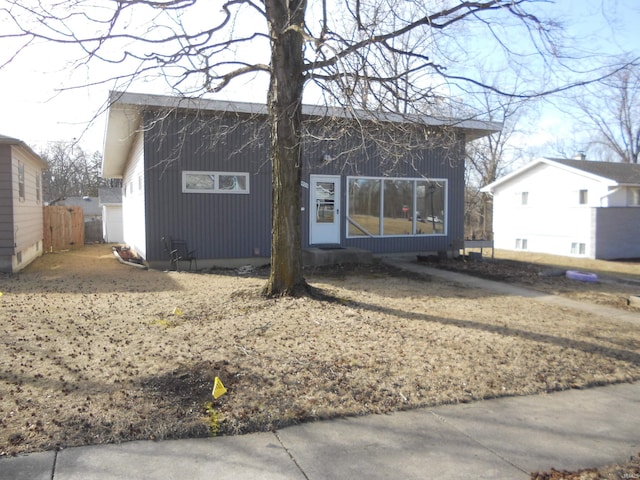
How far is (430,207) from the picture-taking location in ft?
48.4

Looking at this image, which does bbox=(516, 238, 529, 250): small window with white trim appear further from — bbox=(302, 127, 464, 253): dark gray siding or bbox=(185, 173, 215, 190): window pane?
bbox=(185, 173, 215, 190): window pane

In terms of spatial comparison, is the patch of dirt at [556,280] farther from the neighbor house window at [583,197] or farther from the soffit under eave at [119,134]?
the soffit under eave at [119,134]

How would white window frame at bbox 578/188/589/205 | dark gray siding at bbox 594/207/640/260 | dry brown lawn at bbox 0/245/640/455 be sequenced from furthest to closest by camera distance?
1. white window frame at bbox 578/188/589/205
2. dark gray siding at bbox 594/207/640/260
3. dry brown lawn at bbox 0/245/640/455

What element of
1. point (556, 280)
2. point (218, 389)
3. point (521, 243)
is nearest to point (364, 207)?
point (556, 280)

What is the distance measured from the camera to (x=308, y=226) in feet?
43.5

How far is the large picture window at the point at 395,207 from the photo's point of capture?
543 inches

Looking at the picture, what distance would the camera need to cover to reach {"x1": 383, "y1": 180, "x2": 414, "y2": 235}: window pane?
46.6 feet

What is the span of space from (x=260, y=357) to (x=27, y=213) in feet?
39.4

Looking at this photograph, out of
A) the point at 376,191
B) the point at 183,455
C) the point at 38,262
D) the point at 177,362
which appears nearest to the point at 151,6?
the point at 177,362

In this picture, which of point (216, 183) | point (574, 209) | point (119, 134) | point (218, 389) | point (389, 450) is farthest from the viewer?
point (574, 209)

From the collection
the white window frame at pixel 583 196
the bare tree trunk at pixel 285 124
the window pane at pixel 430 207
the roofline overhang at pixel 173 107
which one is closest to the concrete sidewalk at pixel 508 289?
the window pane at pixel 430 207

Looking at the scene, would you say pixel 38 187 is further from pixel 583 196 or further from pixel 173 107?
pixel 583 196

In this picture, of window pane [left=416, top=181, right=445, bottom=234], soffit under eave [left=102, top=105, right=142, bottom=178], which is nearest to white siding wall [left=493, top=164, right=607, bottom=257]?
window pane [left=416, top=181, right=445, bottom=234]

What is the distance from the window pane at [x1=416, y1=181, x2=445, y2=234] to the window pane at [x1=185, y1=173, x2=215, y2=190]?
6.13 m
